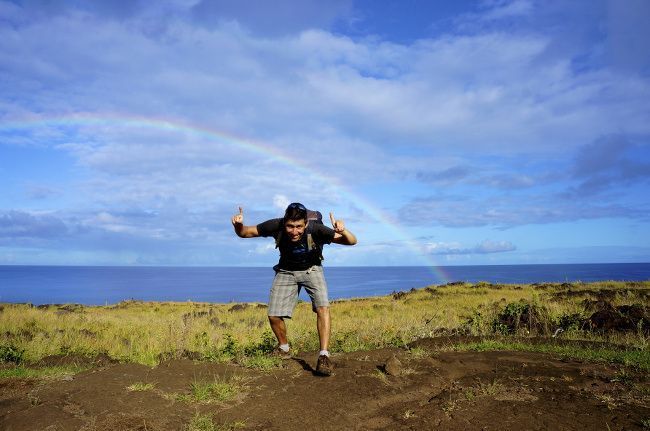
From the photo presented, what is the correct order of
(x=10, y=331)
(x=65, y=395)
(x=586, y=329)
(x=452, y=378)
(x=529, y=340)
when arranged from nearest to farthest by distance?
(x=65, y=395), (x=452, y=378), (x=529, y=340), (x=586, y=329), (x=10, y=331)

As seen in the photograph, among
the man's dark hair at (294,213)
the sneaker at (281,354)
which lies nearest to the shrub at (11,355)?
the sneaker at (281,354)

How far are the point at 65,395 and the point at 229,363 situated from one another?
209cm

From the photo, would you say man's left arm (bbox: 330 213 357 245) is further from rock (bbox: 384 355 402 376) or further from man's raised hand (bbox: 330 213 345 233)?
rock (bbox: 384 355 402 376)

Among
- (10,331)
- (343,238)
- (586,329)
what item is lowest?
(10,331)

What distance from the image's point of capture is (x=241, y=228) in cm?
640

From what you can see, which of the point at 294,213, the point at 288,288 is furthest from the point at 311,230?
the point at 288,288

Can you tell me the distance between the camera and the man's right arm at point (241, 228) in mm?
6372

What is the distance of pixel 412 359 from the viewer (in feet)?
19.8

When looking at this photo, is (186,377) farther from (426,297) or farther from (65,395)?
(426,297)

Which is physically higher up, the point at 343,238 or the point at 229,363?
the point at 343,238

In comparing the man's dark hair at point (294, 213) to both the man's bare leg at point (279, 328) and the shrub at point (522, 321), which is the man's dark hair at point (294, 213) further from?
the shrub at point (522, 321)

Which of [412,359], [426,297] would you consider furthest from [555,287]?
[412,359]

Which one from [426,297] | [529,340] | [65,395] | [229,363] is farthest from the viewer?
[426,297]

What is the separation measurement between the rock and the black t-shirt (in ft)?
5.78
